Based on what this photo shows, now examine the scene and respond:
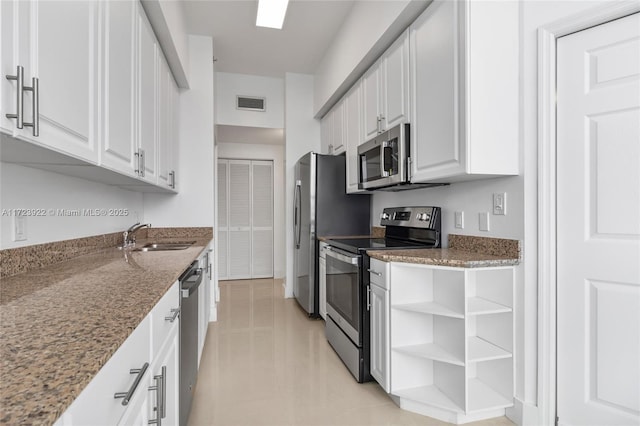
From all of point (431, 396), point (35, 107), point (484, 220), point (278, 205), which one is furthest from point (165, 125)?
point (278, 205)

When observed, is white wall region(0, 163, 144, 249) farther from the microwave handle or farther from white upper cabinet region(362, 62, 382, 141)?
white upper cabinet region(362, 62, 382, 141)

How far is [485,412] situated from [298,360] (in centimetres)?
131

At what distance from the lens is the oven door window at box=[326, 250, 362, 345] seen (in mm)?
2270

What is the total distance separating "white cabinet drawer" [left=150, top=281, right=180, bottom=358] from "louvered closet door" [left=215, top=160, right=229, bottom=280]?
4.15m

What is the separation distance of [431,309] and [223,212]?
4.27 metres

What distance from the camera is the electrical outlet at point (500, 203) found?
1.86m

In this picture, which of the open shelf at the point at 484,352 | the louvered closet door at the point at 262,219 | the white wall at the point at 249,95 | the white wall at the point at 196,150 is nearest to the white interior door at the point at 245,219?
the louvered closet door at the point at 262,219

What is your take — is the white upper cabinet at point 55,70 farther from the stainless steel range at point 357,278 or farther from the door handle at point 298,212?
the door handle at point 298,212

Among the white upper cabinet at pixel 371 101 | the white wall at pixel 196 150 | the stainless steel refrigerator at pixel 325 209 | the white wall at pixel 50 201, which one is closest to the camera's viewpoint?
the white wall at pixel 50 201

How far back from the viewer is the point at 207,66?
3531 mm

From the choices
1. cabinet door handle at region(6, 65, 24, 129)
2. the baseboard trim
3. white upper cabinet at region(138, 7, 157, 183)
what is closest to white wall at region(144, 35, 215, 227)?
white upper cabinet at region(138, 7, 157, 183)

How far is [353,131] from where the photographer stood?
330 centimetres

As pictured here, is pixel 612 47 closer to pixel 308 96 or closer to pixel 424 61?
Result: pixel 424 61

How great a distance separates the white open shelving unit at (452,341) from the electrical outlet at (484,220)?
0.26 m
